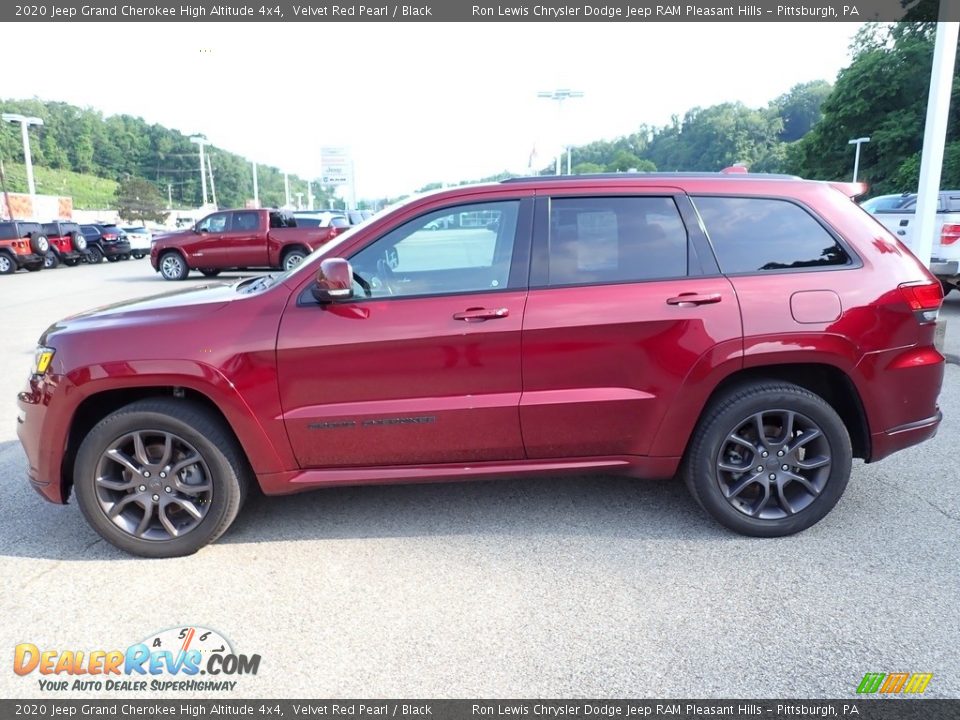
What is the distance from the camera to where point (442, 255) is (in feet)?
11.6

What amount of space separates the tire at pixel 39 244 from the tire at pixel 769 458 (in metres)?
25.4

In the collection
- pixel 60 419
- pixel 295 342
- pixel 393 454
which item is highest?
pixel 295 342

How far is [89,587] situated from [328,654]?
52.8 inches

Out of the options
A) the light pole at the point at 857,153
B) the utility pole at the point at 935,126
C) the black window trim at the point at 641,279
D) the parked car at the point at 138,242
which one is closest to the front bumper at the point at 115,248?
the parked car at the point at 138,242

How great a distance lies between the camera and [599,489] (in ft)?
13.4

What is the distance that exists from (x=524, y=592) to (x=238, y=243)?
55.2 ft

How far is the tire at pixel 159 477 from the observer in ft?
10.8

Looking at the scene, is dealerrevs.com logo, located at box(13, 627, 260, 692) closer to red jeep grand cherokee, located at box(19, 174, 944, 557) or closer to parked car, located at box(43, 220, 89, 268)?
red jeep grand cherokee, located at box(19, 174, 944, 557)

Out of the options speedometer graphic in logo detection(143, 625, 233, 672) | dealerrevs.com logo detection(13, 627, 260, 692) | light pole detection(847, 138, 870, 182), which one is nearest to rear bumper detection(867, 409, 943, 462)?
dealerrevs.com logo detection(13, 627, 260, 692)

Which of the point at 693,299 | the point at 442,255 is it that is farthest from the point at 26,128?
the point at 693,299

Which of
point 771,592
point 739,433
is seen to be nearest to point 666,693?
point 771,592

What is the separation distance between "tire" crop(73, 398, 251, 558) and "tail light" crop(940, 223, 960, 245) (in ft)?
34.7

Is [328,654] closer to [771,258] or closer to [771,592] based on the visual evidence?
[771,592]

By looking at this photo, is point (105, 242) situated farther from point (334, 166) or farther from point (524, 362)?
point (334, 166)
